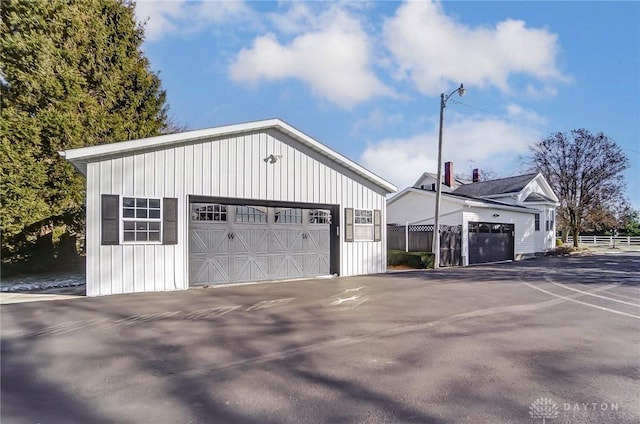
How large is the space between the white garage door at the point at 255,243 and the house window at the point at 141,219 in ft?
2.87

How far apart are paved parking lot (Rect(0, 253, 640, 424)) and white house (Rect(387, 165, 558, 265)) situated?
1007cm

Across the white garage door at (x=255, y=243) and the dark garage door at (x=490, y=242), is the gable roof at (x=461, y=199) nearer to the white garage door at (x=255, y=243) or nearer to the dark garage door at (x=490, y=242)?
the dark garage door at (x=490, y=242)

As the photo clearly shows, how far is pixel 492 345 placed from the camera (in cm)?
459

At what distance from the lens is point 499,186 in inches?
1059

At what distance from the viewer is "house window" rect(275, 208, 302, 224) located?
34.9 feet

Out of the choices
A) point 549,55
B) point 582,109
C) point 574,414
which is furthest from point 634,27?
point 574,414

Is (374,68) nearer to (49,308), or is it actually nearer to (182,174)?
(182,174)

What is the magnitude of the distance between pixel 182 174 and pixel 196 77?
23.1 feet

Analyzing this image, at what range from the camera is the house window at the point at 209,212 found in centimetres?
931

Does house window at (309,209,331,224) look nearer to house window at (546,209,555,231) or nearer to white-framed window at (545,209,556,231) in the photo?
white-framed window at (545,209,556,231)

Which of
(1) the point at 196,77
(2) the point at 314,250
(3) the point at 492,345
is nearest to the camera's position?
(3) the point at 492,345

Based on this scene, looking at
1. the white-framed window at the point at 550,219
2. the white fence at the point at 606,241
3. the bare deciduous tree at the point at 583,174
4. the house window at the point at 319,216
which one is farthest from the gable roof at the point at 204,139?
the white fence at the point at 606,241

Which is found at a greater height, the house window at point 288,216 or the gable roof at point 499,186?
the gable roof at point 499,186

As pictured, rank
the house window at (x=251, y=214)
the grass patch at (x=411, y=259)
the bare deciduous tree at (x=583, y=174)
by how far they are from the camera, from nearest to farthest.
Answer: the house window at (x=251, y=214), the grass patch at (x=411, y=259), the bare deciduous tree at (x=583, y=174)
